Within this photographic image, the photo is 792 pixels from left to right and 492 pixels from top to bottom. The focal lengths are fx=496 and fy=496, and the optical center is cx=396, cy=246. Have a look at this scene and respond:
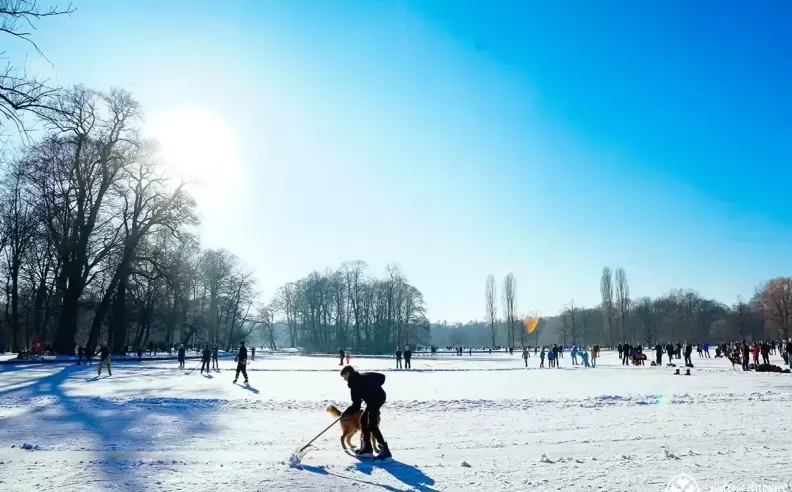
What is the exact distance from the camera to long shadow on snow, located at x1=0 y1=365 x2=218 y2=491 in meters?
7.42

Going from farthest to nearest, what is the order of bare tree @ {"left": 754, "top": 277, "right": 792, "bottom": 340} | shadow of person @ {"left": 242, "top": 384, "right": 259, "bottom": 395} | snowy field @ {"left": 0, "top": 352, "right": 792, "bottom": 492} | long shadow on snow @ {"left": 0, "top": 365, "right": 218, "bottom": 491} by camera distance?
bare tree @ {"left": 754, "top": 277, "right": 792, "bottom": 340} < shadow of person @ {"left": 242, "top": 384, "right": 259, "bottom": 395} < long shadow on snow @ {"left": 0, "top": 365, "right": 218, "bottom": 491} < snowy field @ {"left": 0, "top": 352, "right": 792, "bottom": 492}

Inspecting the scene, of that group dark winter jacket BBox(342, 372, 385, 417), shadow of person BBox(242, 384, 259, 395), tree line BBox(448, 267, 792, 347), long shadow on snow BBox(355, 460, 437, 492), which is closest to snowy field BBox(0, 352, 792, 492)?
long shadow on snow BBox(355, 460, 437, 492)

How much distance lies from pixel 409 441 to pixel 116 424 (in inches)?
254

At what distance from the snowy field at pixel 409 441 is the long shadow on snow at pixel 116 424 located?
0.13 feet

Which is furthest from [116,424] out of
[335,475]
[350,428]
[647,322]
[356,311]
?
[647,322]

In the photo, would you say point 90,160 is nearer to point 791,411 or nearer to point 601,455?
point 601,455

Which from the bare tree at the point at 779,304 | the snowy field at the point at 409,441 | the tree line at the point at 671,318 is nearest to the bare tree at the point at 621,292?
the tree line at the point at 671,318

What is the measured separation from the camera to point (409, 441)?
9336 millimetres

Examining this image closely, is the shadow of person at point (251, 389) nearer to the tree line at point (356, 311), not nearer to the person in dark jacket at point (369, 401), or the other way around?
the person in dark jacket at point (369, 401)

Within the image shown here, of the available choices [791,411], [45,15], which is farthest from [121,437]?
[791,411]

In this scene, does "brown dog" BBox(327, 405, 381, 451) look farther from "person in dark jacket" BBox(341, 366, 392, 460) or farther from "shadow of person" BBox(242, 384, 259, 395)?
"shadow of person" BBox(242, 384, 259, 395)

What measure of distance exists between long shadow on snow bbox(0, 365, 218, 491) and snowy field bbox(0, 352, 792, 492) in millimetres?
39

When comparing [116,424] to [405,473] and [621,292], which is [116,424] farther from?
[621,292]

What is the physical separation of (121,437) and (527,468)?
24.5 feet
